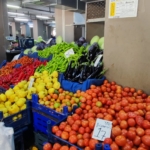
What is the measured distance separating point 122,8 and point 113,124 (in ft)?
4.56

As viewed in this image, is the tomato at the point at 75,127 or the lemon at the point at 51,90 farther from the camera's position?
the lemon at the point at 51,90

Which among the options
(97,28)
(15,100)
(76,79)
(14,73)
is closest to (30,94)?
(15,100)

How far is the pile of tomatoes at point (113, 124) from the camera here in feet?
3.77

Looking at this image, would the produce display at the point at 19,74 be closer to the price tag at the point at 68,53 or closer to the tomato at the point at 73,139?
the price tag at the point at 68,53


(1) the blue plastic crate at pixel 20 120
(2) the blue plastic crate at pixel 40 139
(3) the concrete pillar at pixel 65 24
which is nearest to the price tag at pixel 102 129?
(2) the blue plastic crate at pixel 40 139

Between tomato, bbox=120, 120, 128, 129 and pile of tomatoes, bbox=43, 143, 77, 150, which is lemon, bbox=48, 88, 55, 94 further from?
tomato, bbox=120, 120, 128, 129

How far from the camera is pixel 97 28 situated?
11.7 ft

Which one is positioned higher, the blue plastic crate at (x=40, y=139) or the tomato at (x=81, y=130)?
the tomato at (x=81, y=130)

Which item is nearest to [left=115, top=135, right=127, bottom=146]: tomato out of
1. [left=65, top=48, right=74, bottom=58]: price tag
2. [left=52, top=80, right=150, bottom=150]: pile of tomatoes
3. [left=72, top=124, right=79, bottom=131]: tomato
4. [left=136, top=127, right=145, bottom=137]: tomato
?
[left=52, top=80, right=150, bottom=150]: pile of tomatoes

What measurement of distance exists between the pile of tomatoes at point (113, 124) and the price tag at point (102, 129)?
1.3 inches

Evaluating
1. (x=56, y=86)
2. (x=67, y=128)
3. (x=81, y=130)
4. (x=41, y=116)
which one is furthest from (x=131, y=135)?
(x=56, y=86)

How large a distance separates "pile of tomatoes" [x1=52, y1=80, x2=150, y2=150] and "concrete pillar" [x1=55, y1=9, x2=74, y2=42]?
4374mm

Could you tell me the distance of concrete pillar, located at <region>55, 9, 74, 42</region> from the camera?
586 centimetres

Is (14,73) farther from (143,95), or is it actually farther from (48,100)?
(143,95)
